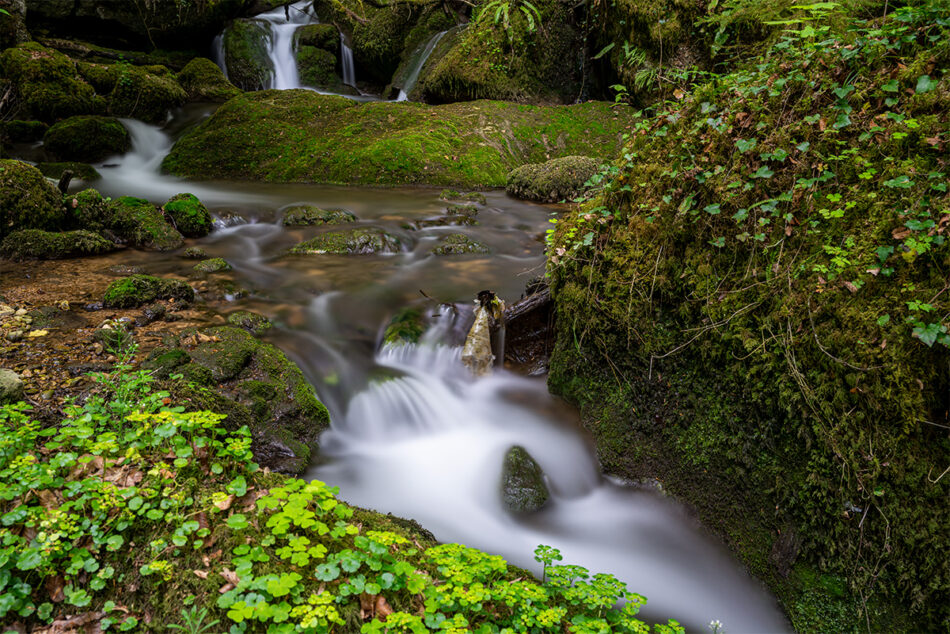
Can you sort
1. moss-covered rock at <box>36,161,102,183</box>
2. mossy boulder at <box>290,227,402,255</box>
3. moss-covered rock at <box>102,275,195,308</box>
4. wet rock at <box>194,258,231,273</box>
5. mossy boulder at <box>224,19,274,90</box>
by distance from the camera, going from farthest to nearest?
mossy boulder at <box>224,19,274,90</box> < moss-covered rock at <box>36,161,102,183</box> < mossy boulder at <box>290,227,402,255</box> < wet rock at <box>194,258,231,273</box> < moss-covered rock at <box>102,275,195,308</box>

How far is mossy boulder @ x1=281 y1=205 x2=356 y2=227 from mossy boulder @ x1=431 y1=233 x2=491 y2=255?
1.95 m

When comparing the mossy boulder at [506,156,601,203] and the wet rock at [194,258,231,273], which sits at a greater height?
the mossy boulder at [506,156,601,203]

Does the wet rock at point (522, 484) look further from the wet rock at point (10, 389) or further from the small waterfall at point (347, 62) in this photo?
the small waterfall at point (347, 62)

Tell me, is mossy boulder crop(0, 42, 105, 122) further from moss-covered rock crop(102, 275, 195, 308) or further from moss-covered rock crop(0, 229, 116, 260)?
moss-covered rock crop(102, 275, 195, 308)

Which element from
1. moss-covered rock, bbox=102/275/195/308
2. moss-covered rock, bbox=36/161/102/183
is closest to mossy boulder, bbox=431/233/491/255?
moss-covered rock, bbox=102/275/195/308

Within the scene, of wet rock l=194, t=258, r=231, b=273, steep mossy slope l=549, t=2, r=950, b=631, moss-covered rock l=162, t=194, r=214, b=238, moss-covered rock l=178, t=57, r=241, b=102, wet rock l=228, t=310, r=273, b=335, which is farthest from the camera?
moss-covered rock l=178, t=57, r=241, b=102

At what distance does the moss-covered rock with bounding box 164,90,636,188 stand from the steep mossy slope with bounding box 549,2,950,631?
8.36 metres

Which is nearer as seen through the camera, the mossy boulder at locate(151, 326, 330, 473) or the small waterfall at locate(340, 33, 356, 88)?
the mossy boulder at locate(151, 326, 330, 473)

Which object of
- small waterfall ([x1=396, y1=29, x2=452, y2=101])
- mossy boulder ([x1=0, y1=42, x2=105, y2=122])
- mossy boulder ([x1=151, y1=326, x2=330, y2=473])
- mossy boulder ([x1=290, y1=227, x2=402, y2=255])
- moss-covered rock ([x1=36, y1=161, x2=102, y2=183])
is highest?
small waterfall ([x1=396, y1=29, x2=452, y2=101])

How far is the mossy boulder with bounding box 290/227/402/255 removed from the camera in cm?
801

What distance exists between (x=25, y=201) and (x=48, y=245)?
2.70 ft

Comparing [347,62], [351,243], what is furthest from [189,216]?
[347,62]

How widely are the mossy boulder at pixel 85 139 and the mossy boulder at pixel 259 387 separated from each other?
10.4 meters

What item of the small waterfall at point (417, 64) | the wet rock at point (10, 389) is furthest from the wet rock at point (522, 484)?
the small waterfall at point (417, 64)
